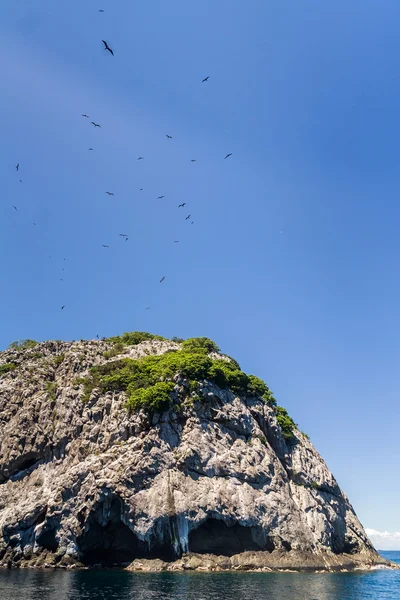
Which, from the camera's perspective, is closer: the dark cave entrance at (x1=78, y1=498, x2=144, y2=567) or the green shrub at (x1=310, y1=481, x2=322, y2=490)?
the dark cave entrance at (x1=78, y1=498, x2=144, y2=567)

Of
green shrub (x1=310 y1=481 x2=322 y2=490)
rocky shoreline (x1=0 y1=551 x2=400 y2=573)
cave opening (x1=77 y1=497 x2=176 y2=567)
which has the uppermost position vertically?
green shrub (x1=310 y1=481 x2=322 y2=490)

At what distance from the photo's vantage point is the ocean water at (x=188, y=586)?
3316 centimetres

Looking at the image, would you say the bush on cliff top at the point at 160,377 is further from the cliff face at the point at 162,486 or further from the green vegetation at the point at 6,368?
the green vegetation at the point at 6,368

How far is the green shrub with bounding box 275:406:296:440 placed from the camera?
75125 mm

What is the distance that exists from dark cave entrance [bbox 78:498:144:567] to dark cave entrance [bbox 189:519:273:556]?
7.12 m

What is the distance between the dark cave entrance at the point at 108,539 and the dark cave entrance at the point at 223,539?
7.12 metres

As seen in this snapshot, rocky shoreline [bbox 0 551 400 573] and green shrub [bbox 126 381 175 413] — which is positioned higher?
green shrub [bbox 126 381 175 413]

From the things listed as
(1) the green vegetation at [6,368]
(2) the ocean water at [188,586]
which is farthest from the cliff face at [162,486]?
(1) the green vegetation at [6,368]

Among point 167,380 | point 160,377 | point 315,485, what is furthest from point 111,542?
point 315,485

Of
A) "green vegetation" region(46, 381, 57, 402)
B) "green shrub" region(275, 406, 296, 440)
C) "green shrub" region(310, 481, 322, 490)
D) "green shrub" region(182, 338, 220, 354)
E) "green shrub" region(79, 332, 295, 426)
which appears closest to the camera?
"green shrub" region(79, 332, 295, 426)

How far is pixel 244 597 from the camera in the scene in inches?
1318

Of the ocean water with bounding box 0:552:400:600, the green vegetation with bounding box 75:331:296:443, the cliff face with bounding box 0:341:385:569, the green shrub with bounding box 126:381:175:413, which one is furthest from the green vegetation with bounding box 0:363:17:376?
the ocean water with bounding box 0:552:400:600

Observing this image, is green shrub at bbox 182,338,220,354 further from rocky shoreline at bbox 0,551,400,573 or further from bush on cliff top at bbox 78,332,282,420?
rocky shoreline at bbox 0,551,400,573

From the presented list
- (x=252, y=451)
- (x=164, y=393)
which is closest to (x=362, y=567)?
(x=252, y=451)
